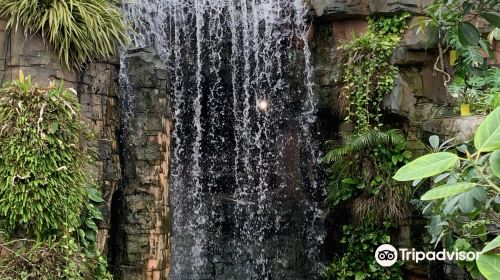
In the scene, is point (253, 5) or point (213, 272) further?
point (253, 5)

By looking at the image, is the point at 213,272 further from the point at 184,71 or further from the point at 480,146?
the point at 480,146

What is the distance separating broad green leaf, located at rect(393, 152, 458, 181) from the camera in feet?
4.52

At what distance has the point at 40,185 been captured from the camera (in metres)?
3.77

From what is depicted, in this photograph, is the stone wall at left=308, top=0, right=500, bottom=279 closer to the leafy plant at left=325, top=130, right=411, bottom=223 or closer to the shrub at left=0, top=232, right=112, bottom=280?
the leafy plant at left=325, top=130, right=411, bottom=223

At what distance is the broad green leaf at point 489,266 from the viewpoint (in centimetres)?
118

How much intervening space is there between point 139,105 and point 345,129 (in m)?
2.82

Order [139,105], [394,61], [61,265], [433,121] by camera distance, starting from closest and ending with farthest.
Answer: [61,265], [139,105], [433,121], [394,61]

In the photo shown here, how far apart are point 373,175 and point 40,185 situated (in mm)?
3746

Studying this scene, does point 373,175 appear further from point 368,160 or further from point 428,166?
point 428,166

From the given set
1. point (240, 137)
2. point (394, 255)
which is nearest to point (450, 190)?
point (394, 255)

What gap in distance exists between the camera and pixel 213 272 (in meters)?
6.98

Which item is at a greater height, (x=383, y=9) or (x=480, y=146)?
(x=383, y=9)

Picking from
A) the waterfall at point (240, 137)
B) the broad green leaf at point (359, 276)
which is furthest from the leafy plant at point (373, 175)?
the waterfall at point (240, 137)

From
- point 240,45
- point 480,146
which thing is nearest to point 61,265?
point 480,146
